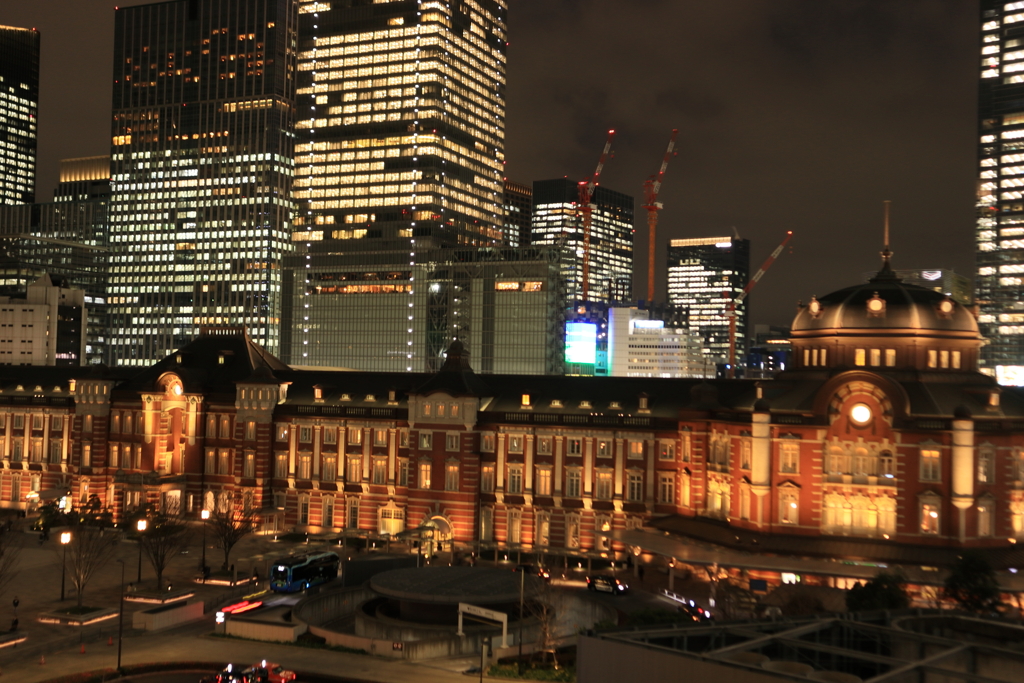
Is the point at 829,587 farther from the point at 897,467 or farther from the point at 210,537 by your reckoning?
the point at 210,537

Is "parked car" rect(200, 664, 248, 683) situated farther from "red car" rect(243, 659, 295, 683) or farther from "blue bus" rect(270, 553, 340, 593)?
"blue bus" rect(270, 553, 340, 593)

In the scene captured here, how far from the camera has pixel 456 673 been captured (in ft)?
155

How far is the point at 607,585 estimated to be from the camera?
210 feet

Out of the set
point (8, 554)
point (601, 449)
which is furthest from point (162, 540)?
point (601, 449)

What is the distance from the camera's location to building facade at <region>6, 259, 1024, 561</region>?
65938 mm

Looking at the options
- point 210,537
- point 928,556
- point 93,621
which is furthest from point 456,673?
point 210,537

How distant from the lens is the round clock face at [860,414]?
66.9m

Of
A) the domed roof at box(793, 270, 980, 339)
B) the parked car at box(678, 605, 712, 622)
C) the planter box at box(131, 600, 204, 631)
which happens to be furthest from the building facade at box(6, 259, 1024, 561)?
the planter box at box(131, 600, 204, 631)

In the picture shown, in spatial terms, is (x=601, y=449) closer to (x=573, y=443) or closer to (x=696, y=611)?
(x=573, y=443)

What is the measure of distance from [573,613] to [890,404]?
1045 inches

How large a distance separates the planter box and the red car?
1265 centimetres

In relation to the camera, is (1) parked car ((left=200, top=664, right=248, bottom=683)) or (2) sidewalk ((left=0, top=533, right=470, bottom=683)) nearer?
(1) parked car ((left=200, top=664, right=248, bottom=683))

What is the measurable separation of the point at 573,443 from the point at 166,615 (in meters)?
34.3

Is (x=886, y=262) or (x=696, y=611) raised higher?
(x=886, y=262)
